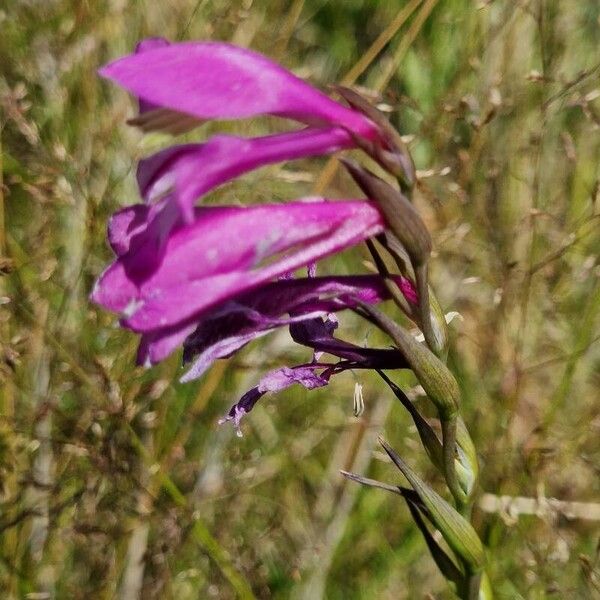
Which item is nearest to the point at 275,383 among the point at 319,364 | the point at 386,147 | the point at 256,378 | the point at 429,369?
the point at 319,364

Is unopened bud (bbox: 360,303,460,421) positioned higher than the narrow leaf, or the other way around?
unopened bud (bbox: 360,303,460,421)

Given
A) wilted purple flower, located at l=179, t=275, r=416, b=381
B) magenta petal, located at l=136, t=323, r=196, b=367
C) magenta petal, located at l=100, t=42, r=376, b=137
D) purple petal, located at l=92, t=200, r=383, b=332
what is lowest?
wilted purple flower, located at l=179, t=275, r=416, b=381

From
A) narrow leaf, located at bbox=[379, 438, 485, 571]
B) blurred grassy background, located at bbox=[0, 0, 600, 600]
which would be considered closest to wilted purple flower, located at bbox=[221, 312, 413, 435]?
narrow leaf, located at bbox=[379, 438, 485, 571]

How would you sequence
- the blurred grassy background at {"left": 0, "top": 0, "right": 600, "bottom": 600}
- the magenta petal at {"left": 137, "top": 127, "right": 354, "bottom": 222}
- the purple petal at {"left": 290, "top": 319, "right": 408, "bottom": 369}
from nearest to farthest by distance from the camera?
the magenta petal at {"left": 137, "top": 127, "right": 354, "bottom": 222} < the purple petal at {"left": 290, "top": 319, "right": 408, "bottom": 369} < the blurred grassy background at {"left": 0, "top": 0, "right": 600, "bottom": 600}

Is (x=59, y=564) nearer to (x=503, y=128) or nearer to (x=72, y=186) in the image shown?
(x=72, y=186)

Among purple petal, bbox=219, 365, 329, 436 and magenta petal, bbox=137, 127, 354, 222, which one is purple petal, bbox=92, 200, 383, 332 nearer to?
magenta petal, bbox=137, 127, 354, 222

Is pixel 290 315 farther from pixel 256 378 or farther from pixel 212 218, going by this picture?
pixel 256 378

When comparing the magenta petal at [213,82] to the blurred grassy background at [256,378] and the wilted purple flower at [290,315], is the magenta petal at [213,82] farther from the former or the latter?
the blurred grassy background at [256,378]
